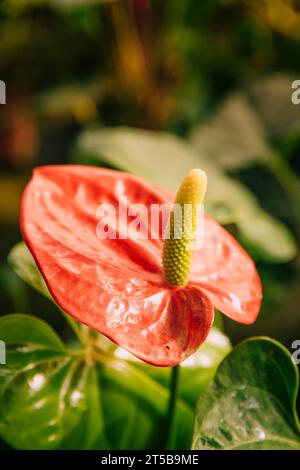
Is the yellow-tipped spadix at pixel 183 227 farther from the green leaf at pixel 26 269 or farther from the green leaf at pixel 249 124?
the green leaf at pixel 249 124

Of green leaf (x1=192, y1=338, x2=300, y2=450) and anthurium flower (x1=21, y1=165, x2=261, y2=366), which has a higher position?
anthurium flower (x1=21, y1=165, x2=261, y2=366)

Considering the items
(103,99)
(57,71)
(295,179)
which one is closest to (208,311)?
(295,179)

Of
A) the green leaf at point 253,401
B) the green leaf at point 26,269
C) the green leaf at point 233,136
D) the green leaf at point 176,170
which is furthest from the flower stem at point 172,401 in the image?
the green leaf at point 233,136

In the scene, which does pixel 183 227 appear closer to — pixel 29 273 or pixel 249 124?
pixel 29 273

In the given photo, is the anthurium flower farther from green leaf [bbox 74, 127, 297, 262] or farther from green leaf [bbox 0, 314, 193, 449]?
green leaf [bbox 74, 127, 297, 262]

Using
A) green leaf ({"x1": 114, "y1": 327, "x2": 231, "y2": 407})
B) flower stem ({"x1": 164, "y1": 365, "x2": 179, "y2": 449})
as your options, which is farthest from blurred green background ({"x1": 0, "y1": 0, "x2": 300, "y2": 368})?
flower stem ({"x1": 164, "y1": 365, "x2": 179, "y2": 449})

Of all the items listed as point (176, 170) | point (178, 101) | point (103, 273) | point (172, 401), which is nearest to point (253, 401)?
point (172, 401)

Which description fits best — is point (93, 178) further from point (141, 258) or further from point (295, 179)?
point (295, 179)
